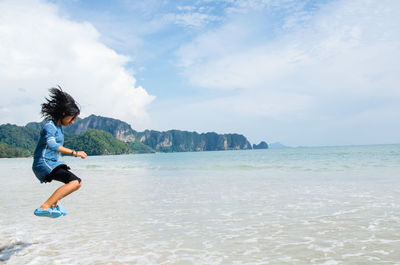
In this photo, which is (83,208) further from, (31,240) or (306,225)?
(306,225)

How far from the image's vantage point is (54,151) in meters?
4.89

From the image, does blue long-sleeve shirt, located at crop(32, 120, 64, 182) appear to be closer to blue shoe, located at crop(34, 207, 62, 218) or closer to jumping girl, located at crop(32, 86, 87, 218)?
jumping girl, located at crop(32, 86, 87, 218)

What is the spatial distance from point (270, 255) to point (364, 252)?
155cm

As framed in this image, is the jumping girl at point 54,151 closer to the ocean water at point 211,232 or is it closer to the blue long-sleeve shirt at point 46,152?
the blue long-sleeve shirt at point 46,152

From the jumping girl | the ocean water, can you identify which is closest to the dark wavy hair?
the jumping girl

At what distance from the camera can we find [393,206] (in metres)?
9.23

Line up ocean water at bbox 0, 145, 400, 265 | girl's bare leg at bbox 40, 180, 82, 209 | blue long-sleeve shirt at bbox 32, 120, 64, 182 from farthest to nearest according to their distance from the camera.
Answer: ocean water at bbox 0, 145, 400, 265, girl's bare leg at bbox 40, 180, 82, 209, blue long-sleeve shirt at bbox 32, 120, 64, 182

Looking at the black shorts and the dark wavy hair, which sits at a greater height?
the dark wavy hair

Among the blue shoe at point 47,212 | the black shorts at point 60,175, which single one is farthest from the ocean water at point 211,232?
the black shorts at point 60,175

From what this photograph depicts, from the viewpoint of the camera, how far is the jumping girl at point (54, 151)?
4.82m

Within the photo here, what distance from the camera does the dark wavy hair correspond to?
5035 mm

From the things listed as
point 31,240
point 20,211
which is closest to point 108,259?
point 31,240

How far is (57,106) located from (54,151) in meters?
0.72

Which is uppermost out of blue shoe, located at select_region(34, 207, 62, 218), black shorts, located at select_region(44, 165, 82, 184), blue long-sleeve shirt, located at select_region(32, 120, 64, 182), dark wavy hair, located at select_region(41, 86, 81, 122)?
dark wavy hair, located at select_region(41, 86, 81, 122)
